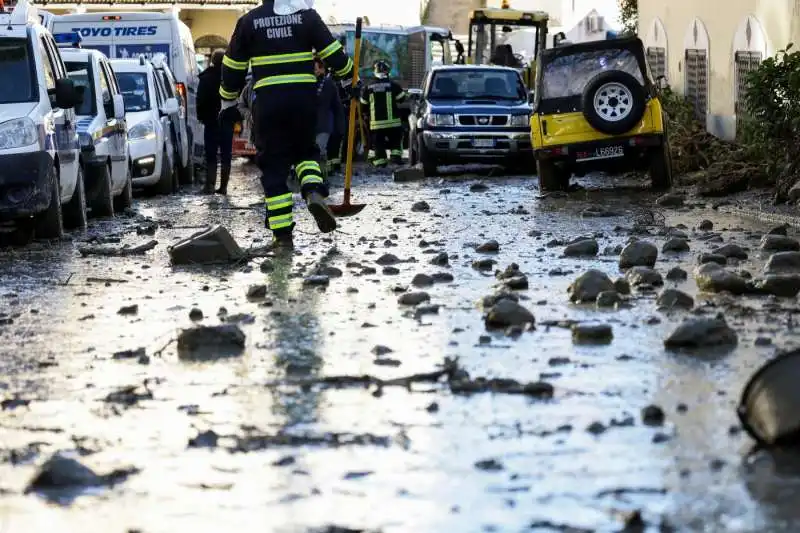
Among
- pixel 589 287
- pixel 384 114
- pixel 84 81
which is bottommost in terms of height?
pixel 384 114

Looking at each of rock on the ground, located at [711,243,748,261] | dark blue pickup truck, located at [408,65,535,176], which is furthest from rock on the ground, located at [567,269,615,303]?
dark blue pickup truck, located at [408,65,535,176]

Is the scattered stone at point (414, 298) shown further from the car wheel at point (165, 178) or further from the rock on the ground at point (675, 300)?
the car wheel at point (165, 178)

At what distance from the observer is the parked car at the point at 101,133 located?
1706cm

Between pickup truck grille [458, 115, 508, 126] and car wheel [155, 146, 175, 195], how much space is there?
517cm

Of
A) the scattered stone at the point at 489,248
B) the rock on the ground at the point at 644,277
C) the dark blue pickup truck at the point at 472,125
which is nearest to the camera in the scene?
the rock on the ground at the point at 644,277

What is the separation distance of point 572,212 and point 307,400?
1058 cm

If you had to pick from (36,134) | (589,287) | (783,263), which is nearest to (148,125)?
(36,134)

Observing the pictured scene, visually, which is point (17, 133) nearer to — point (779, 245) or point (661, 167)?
point (779, 245)

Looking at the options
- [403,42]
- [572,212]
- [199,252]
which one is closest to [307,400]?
[199,252]

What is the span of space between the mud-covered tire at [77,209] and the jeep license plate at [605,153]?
6.52 meters

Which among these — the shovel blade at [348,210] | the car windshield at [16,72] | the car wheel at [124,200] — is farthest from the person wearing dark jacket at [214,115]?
the shovel blade at [348,210]

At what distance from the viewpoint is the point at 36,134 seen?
1369cm

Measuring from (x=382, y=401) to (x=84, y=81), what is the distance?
12.5m

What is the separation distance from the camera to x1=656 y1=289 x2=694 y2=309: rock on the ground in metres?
8.82
